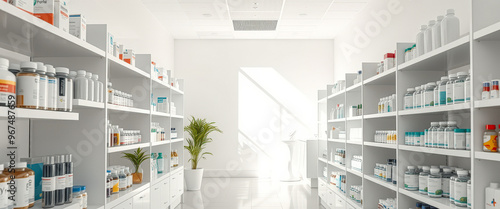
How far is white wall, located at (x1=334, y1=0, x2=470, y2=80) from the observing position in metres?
4.18

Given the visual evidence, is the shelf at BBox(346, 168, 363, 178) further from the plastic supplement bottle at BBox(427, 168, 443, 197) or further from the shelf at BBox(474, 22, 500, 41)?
the shelf at BBox(474, 22, 500, 41)

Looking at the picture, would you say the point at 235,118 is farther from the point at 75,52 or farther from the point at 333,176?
the point at 75,52

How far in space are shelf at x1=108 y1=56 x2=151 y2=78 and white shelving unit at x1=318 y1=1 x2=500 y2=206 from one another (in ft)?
8.18

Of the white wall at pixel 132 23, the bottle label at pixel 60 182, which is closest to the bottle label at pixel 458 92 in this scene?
the bottle label at pixel 60 182

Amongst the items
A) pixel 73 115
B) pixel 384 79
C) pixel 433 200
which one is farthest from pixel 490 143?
pixel 73 115

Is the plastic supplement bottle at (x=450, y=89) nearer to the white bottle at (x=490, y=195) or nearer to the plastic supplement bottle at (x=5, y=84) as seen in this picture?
the white bottle at (x=490, y=195)

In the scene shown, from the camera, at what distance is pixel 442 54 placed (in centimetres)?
278

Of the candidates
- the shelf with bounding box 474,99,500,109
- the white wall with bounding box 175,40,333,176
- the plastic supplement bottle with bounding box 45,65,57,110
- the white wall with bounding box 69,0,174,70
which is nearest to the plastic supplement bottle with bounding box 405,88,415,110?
the shelf with bounding box 474,99,500,109

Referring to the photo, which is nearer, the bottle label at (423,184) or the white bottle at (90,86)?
the white bottle at (90,86)

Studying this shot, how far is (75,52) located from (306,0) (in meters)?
4.63

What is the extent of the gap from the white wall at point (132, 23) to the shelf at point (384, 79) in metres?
3.32

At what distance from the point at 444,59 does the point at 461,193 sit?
1057 millimetres

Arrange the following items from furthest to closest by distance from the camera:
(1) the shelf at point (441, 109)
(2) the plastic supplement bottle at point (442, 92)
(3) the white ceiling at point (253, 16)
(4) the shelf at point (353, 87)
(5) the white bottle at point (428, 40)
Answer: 1. (3) the white ceiling at point (253, 16)
2. (4) the shelf at point (353, 87)
3. (5) the white bottle at point (428, 40)
4. (2) the plastic supplement bottle at point (442, 92)
5. (1) the shelf at point (441, 109)

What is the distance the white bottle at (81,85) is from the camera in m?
2.66
